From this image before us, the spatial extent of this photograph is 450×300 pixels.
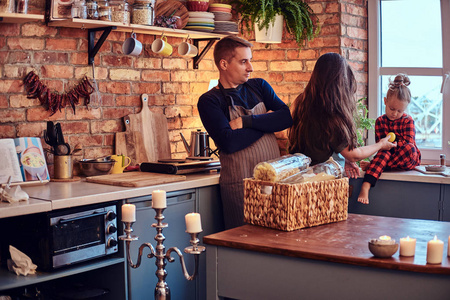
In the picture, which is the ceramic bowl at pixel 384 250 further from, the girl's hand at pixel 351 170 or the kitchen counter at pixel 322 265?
the girl's hand at pixel 351 170

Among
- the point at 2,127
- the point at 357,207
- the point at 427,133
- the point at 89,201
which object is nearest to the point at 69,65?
the point at 2,127

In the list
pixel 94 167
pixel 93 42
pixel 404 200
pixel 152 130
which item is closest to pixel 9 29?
pixel 93 42

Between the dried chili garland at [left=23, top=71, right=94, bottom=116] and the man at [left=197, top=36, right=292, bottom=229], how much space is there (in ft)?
2.36

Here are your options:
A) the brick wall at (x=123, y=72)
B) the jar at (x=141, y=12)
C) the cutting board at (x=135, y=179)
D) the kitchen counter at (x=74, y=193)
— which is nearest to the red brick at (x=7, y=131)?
the brick wall at (x=123, y=72)

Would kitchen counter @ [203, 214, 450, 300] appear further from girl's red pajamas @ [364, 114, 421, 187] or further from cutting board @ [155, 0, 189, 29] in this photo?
cutting board @ [155, 0, 189, 29]

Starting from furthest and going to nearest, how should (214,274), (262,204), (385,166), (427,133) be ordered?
(427,133) → (385,166) → (262,204) → (214,274)

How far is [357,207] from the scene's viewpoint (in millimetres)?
3650

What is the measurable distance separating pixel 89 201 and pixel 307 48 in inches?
82.4

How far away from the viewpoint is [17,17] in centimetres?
289

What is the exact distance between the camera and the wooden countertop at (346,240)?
1.73 meters

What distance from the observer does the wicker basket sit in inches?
84.4

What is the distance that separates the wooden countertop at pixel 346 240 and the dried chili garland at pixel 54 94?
1587mm

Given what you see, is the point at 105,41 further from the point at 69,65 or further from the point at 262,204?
the point at 262,204

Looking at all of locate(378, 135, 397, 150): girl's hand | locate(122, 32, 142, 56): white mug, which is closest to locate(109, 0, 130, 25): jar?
locate(122, 32, 142, 56): white mug
